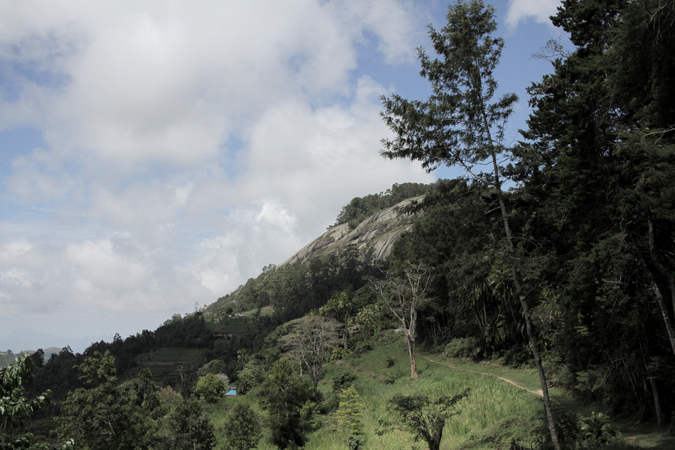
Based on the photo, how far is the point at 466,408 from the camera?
54.4ft

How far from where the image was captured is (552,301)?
1688 cm

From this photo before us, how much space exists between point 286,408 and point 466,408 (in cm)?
1271

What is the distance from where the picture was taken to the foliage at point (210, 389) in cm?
4581

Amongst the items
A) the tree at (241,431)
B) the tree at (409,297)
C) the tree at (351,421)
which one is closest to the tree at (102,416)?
the tree at (241,431)

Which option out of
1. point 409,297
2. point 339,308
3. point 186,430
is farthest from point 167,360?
point 186,430

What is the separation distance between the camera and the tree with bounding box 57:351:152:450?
52.4 ft

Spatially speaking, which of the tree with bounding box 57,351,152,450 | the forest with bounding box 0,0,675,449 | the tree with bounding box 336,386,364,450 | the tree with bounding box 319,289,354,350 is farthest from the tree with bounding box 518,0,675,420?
the tree with bounding box 319,289,354,350

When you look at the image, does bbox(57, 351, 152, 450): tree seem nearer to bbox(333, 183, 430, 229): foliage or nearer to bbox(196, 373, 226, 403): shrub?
bbox(196, 373, 226, 403): shrub

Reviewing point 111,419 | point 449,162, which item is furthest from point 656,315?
point 111,419

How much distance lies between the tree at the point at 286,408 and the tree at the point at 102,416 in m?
8.89

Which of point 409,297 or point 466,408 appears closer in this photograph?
point 466,408

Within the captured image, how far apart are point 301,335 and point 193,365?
5437 centimetres

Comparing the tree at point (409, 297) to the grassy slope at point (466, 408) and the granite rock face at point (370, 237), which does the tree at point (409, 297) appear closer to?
the grassy slope at point (466, 408)

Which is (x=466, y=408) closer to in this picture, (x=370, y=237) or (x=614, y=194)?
(x=614, y=194)
